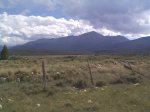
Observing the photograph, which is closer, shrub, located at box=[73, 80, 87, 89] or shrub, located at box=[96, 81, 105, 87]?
shrub, located at box=[73, 80, 87, 89]

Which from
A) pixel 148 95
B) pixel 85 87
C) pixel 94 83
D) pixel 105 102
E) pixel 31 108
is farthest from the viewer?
pixel 94 83

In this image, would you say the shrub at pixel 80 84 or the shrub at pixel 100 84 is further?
the shrub at pixel 100 84

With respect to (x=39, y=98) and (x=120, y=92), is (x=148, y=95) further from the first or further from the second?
(x=39, y=98)

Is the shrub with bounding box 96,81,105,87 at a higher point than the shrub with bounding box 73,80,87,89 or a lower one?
lower

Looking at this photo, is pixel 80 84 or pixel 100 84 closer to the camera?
pixel 80 84

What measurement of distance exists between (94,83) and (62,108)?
30.5ft

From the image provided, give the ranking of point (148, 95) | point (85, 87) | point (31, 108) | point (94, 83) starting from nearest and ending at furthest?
point (31, 108), point (148, 95), point (85, 87), point (94, 83)

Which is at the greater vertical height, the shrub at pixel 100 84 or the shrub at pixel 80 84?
the shrub at pixel 80 84

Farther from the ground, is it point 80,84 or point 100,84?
point 80,84

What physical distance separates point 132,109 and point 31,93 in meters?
6.40

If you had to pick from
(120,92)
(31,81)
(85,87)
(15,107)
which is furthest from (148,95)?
(31,81)

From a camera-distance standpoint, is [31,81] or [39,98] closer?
[39,98]

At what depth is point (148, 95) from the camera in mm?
18391

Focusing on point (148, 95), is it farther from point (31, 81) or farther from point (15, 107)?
point (31, 81)
